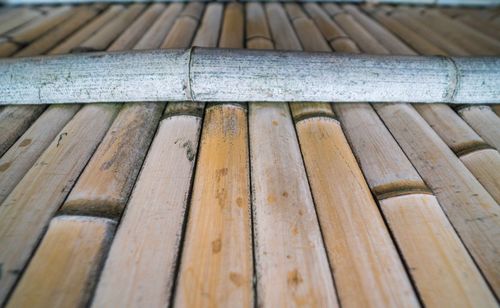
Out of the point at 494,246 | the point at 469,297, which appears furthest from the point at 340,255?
the point at 494,246

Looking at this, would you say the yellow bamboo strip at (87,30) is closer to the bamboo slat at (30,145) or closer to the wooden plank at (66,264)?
the bamboo slat at (30,145)

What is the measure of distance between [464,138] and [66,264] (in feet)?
4.05

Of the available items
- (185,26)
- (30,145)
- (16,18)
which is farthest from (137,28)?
(30,145)

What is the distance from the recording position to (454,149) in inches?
36.4

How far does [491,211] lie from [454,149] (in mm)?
251

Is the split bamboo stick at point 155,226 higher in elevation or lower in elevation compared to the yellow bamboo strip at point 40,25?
lower

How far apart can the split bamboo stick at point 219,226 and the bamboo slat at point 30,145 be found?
51 centimetres

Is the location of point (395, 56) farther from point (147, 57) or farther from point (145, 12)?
point (145, 12)

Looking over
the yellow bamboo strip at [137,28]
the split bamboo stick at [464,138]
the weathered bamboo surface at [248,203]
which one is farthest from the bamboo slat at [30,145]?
the split bamboo stick at [464,138]

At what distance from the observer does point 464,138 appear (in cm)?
96

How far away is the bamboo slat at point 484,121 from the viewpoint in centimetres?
97

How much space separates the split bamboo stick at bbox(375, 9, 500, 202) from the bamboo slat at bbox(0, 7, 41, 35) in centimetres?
209

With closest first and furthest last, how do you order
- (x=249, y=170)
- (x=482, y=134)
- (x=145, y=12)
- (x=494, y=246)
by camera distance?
(x=494, y=246)
(x=249, y=170)
(x=482, y=134)
(x=145, y=12)

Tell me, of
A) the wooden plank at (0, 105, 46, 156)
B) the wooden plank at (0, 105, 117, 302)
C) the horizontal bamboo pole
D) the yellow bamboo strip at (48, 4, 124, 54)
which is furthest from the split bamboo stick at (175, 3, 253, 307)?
the yellow bamboo strip at (48, 4, 124, 54)
